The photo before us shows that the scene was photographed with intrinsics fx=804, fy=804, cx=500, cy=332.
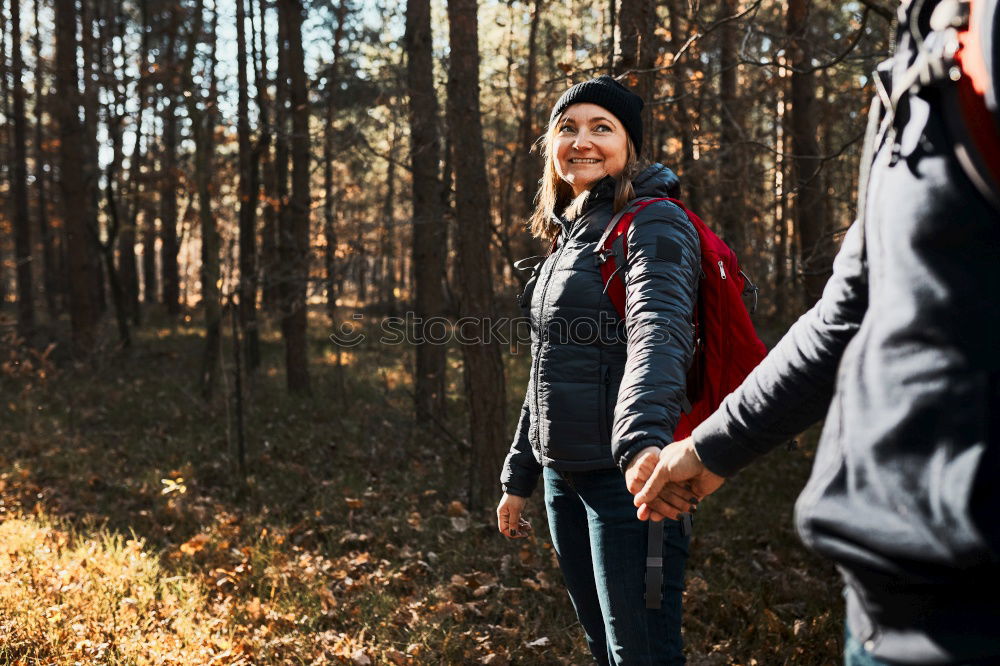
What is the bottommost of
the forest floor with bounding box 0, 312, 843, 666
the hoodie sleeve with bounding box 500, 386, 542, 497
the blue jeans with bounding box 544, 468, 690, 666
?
the forest floor with bounding box 0, 312, 843, 666

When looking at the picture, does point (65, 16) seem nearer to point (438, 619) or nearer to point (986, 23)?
point (438, 619)

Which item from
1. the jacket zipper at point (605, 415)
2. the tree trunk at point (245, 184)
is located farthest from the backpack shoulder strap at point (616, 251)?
the tree trunk at point (245, 184)

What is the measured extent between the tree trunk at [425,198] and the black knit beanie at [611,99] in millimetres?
5676

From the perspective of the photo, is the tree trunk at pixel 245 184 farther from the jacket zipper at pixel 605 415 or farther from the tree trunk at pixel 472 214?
the jacket zipper at pixel 605 415

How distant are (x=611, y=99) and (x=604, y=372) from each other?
980 millimetres

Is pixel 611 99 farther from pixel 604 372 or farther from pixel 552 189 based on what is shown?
pixel 604 372

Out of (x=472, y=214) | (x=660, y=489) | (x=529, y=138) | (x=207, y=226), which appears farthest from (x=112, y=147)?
(x=660, y=489)

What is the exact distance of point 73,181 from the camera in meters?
14.1

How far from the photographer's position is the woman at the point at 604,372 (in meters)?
2.02

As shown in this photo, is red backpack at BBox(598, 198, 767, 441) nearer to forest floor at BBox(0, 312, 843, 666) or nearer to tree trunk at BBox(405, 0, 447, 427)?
forest floor at BBox(0, 312, 843, 666)

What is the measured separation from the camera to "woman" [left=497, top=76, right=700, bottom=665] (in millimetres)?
2021

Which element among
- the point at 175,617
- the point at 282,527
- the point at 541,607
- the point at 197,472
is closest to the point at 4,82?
the point at 197,472

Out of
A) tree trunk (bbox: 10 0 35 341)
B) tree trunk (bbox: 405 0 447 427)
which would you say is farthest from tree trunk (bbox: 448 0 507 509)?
tree trunk (bbox: 10 0 35 341)

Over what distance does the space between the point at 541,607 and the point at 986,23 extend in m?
4.54
